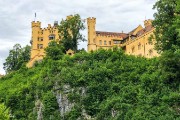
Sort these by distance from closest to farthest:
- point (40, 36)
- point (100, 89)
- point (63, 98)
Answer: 1. point (100, 89)
2. point (63, 98)
3. point (40, 36)

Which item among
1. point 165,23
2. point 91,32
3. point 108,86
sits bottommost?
point 108,86

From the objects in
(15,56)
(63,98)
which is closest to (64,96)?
(63,98)

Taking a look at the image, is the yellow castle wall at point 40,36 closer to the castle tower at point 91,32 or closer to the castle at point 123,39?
the castle tower at point 91,32

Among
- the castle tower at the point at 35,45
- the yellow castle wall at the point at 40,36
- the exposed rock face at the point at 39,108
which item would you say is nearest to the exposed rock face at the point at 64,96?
the exposed rock face at the point at 39,108

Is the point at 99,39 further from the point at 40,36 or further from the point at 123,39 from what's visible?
the point at 40,36

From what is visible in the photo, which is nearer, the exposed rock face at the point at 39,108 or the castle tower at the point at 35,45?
the exposed rock face at the point at 39,108

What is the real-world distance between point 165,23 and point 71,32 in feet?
82.8

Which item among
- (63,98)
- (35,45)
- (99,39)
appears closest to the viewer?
(63,98)

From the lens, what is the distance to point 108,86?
172 ft

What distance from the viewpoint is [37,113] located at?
54.7 metres

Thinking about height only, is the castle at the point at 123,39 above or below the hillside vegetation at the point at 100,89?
above

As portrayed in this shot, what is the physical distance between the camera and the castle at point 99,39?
72206 millimetres

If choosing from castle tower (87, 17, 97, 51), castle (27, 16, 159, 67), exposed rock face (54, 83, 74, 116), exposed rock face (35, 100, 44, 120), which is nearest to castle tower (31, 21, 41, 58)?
castle (27, 16, 159, 67)

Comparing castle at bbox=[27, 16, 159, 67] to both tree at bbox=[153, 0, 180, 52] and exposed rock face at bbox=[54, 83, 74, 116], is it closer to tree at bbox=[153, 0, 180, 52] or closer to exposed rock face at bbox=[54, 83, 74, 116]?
tree at bbox=[153, 0, 180, 52]
